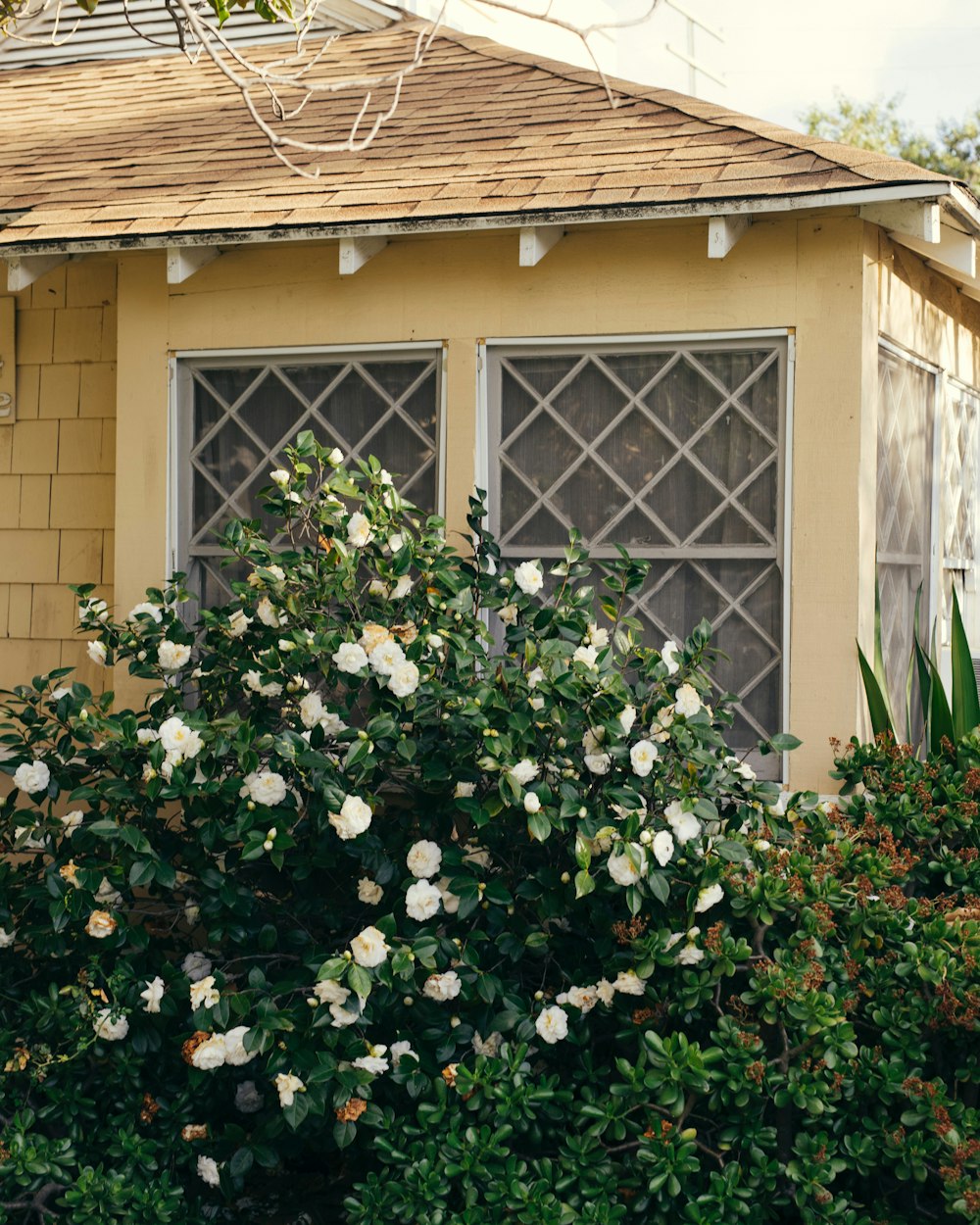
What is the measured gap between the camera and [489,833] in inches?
171

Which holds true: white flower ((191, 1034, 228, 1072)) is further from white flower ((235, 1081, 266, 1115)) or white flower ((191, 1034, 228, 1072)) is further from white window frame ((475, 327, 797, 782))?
white window frame ((475, 327, 797, 782))

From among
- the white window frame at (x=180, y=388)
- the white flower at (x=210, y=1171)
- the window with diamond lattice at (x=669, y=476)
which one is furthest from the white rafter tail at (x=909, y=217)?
the white flower at (x=210, y=1171)

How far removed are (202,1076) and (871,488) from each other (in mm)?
3008

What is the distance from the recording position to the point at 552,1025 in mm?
4105

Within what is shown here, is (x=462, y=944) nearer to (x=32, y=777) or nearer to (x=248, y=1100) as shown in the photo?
(x=248, y=1100)

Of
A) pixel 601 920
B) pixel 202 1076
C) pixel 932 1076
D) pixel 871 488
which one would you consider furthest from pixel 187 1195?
pixel 871 488

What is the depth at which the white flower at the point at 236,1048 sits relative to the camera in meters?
4.11

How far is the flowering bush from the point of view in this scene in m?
3.92

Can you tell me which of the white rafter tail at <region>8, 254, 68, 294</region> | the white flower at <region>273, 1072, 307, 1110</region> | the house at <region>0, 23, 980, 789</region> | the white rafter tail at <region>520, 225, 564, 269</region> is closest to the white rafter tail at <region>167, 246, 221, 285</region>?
the house at <region>0, 23, 980, 789</region>

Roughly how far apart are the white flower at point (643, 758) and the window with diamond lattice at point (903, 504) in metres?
1.55

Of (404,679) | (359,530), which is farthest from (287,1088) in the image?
(359,530)

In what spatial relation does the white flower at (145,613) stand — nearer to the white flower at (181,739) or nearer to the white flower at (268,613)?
the white flower at (268,613)

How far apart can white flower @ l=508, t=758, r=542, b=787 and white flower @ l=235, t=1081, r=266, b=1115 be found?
143 cm

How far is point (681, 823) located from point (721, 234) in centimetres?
208
